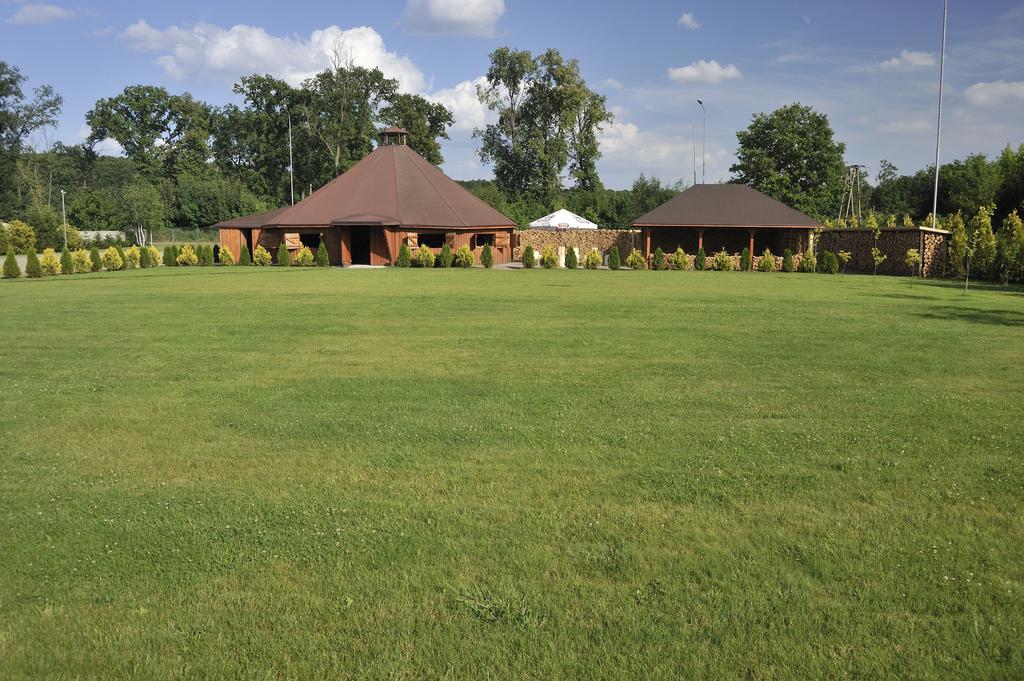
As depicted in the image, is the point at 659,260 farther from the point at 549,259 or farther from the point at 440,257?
the point at 440,257

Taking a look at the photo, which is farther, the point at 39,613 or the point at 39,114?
the point at 39,114

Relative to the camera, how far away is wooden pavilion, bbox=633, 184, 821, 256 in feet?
131

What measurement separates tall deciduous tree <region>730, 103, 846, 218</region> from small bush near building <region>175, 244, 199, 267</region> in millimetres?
39425

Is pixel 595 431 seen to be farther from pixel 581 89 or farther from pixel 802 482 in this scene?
pixel 581 89

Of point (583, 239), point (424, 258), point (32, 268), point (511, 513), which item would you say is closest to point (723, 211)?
point (583, 239)

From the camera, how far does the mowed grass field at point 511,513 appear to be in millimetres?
3748

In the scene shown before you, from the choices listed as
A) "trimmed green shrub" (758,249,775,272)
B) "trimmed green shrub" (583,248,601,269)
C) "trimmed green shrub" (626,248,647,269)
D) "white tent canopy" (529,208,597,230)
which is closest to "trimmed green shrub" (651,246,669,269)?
"trimmed green shrub" (626,248,647,269)

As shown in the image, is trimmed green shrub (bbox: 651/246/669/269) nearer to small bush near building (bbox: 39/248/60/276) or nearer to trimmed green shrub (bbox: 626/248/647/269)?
trimmed green shrub (bbox: 626/248/647/269)

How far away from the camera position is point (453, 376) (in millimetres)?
10219

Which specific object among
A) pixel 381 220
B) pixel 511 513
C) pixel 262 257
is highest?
pixel 381 220

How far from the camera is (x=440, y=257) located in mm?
39031

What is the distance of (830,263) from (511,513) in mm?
34865

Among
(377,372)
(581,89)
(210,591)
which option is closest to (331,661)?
(210,591)

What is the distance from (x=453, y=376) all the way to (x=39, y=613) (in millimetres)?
6481
